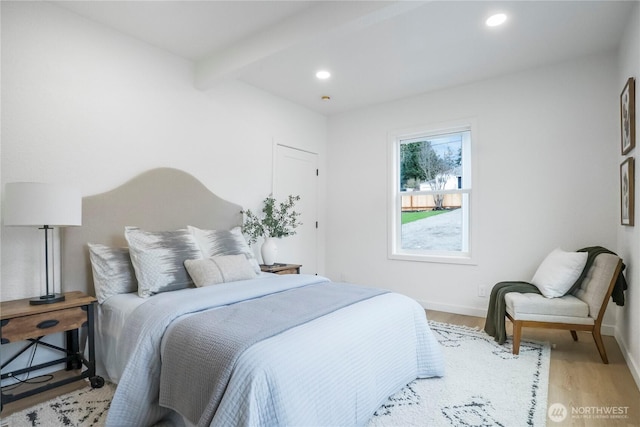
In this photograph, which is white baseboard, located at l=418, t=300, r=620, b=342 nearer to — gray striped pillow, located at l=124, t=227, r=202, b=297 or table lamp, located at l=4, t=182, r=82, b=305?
gray striped pillow, located at l=124, t=227, r=202, b=297

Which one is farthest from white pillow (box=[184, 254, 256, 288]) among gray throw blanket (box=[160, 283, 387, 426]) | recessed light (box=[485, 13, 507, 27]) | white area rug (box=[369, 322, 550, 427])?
recessed light (box=[485, 13, 507, 27])

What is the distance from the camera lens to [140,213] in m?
2.95

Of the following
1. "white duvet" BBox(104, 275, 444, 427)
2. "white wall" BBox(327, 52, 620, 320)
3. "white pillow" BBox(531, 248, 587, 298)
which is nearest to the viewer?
"white duvet" BBox(104, 275, 444, 427)

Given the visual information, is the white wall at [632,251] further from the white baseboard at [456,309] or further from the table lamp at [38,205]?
the table lamp at [38,205]

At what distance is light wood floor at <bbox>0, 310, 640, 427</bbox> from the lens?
76.1 inches

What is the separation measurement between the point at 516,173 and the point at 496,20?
1643 millimetres

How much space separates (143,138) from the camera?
120 inches

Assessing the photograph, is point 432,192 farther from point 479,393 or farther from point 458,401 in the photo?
point 458,401

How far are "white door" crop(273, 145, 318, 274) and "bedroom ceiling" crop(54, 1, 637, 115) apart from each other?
3.39 ft

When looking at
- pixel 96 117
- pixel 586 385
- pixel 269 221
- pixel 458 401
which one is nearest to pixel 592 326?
pixel 586 385

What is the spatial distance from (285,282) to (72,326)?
4.55 feet

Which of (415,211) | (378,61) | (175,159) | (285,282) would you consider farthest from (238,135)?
(415,211)

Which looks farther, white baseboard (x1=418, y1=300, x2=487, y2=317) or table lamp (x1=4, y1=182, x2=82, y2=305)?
white baseboard (x1=418, y1=300, x2=487, y2=317)

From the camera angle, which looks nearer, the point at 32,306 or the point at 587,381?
the point at 32,306
